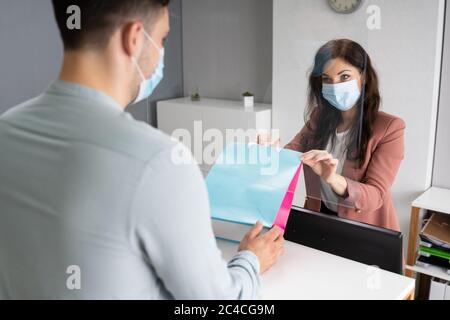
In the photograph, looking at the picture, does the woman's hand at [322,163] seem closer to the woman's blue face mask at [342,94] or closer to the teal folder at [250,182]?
the teal folder at [250,182]

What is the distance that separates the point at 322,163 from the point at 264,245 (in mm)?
569

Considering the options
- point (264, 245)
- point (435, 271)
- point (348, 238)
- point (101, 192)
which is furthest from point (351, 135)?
point (101, 192)

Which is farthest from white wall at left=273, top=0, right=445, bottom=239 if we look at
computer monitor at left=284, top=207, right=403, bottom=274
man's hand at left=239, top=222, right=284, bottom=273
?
man's hand at left=239, top=222, right=284, bottom=273

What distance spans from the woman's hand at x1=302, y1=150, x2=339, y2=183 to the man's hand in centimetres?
31

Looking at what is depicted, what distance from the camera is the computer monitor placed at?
1144 mm

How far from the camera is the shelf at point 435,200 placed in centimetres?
247

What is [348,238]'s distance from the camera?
120cm

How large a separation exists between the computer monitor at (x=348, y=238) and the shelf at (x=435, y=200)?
1.48 m

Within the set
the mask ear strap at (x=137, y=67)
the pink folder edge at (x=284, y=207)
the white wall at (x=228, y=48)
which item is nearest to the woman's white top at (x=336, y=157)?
the pink folder edge at (x=284, y=207)

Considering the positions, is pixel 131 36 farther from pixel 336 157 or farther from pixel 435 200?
pixel 435 200

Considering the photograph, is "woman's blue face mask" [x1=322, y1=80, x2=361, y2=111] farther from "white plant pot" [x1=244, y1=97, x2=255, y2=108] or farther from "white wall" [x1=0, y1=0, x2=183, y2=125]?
"white wall" [x1=0, y1=0, x2=183, y2=125]
